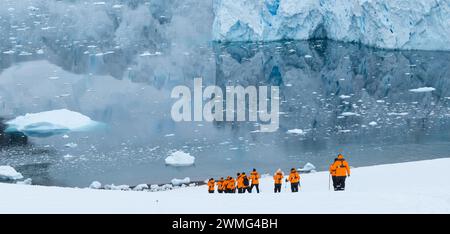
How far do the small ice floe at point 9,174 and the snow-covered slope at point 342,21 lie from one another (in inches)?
1010

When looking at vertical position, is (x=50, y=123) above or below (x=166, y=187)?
above

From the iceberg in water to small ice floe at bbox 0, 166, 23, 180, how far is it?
197 inches

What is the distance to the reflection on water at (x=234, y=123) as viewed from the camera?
2294 centimetres

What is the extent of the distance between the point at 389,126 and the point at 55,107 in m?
15.2

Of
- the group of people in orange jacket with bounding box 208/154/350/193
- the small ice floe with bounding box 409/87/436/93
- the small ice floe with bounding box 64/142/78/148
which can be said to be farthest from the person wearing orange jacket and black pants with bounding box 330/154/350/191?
the small ice floe with bounding box 409/87/436/93

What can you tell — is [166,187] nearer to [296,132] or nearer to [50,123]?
[296,132]

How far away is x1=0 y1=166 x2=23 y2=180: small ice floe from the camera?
21.0 metres

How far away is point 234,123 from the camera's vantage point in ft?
91.7

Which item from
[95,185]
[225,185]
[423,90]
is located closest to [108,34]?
[423,90]

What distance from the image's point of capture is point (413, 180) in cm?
1491

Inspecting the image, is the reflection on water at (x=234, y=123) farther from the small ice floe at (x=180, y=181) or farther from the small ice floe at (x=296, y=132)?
the small ice floe at (x=180, y=181)

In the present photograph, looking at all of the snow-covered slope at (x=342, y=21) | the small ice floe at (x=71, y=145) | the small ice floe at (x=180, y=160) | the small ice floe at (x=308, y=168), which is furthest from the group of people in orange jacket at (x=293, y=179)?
the snow-covered slope at (x=342, y=21)

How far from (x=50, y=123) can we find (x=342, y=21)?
23.3 metres
